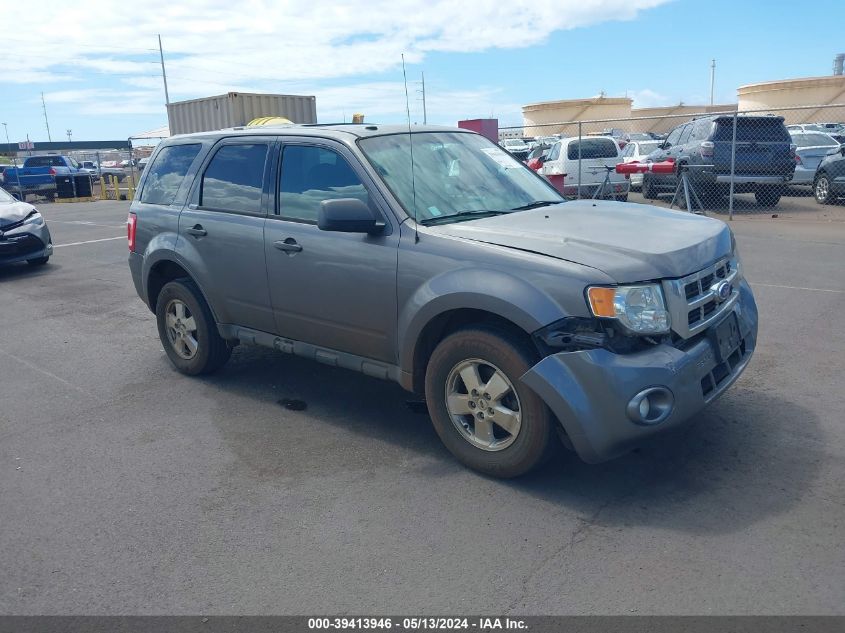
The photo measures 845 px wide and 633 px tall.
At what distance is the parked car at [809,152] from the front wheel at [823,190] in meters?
0.59

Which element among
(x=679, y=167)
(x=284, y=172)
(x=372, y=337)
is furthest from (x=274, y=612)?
(x=679, y=167)

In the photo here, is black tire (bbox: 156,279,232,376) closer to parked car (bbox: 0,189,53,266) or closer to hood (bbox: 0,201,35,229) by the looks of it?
parked car (bbox: 0,189,53,266)

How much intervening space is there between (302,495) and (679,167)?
13.8m

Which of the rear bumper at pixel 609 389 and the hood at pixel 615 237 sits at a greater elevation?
the hood at pixel 615 237

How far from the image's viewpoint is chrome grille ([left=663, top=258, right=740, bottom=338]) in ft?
12.5

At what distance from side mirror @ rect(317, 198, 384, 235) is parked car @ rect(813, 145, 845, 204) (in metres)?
14.3

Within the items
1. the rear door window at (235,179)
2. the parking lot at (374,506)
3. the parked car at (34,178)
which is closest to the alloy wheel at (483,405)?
the parking lot at (374,506)

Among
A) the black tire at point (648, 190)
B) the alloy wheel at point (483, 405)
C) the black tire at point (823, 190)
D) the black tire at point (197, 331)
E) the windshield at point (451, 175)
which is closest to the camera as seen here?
the alloy wheel at point (483, 405)

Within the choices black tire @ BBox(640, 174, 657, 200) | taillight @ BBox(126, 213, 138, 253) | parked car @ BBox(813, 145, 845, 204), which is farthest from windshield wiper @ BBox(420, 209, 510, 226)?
black tire @ BBox(640, 174, 657, 200)

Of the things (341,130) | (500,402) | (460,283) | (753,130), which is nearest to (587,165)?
(753,130)

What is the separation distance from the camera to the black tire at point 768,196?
16.2 metres

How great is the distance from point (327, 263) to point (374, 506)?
1.56 m

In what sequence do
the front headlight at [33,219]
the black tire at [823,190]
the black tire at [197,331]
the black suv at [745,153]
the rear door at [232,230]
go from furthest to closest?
the black tire at [823,190]
the black suv at [745,153]
the front headlight at [33,219]
the black tire at [197,331]
the rear door at [232,230]

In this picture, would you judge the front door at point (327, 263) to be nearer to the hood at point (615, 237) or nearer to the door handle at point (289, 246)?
the door handle at point (289, 246)
